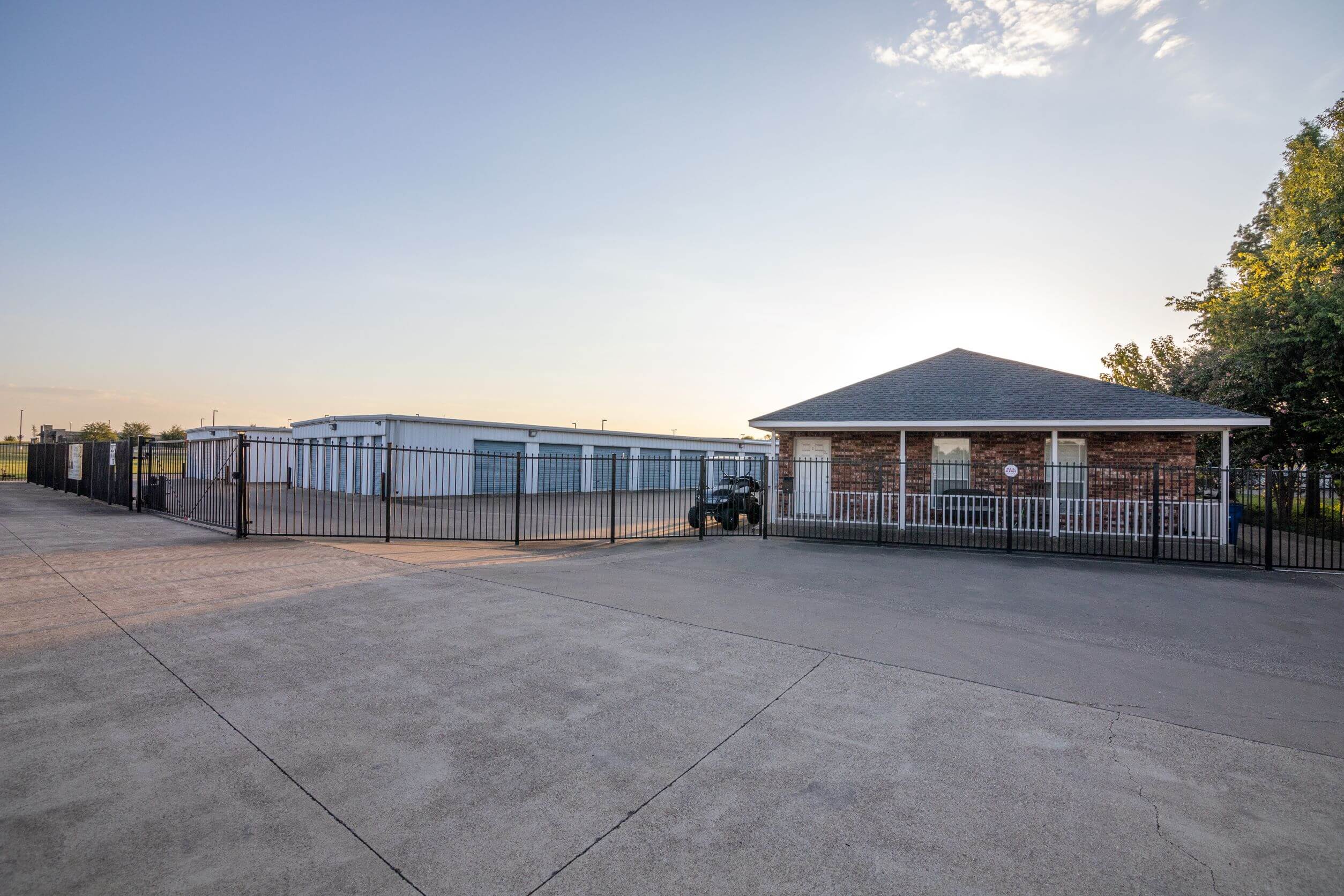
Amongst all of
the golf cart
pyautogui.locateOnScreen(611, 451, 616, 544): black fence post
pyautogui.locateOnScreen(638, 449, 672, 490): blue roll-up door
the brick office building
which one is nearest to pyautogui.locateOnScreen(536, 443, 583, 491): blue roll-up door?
pyautogui.locateOnScreen(638, 449, 672, 490): blue roll-up door

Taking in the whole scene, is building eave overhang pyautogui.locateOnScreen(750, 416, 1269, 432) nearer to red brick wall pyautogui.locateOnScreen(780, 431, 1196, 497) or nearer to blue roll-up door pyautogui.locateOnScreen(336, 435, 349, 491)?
red brick wall pyautogui.locateOnScreen(780, 431, 1196, 497)

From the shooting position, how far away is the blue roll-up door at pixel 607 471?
32.6 meters

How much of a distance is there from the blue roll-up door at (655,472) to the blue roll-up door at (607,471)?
101 cm

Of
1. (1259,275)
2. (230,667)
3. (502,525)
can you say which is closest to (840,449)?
(502,525)

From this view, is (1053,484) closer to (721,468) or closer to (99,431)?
(721,468)

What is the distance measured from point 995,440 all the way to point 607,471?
2043 centimetres

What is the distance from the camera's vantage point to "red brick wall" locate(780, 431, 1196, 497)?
1575 centimetres

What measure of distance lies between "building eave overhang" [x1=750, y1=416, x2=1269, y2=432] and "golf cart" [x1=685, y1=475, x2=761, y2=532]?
1.92 meters

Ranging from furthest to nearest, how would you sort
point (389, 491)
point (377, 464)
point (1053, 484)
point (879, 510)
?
point (377, 464) < point (1053, 484) < point (879, 510) < point (389, 491)

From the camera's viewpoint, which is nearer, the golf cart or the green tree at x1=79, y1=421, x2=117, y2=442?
the golf cart

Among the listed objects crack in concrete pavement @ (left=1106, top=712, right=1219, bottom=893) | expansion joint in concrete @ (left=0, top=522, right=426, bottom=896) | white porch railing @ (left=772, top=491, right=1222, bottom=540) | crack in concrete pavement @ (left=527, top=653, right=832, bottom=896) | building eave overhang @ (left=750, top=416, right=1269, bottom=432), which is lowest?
crack in concrete pavement @ (left=1106, top=712, right=1219, bottom=893)

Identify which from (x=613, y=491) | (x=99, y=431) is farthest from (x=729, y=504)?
(x=99, y=431)

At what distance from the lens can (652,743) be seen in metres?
3.89

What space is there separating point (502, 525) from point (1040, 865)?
611 inches
